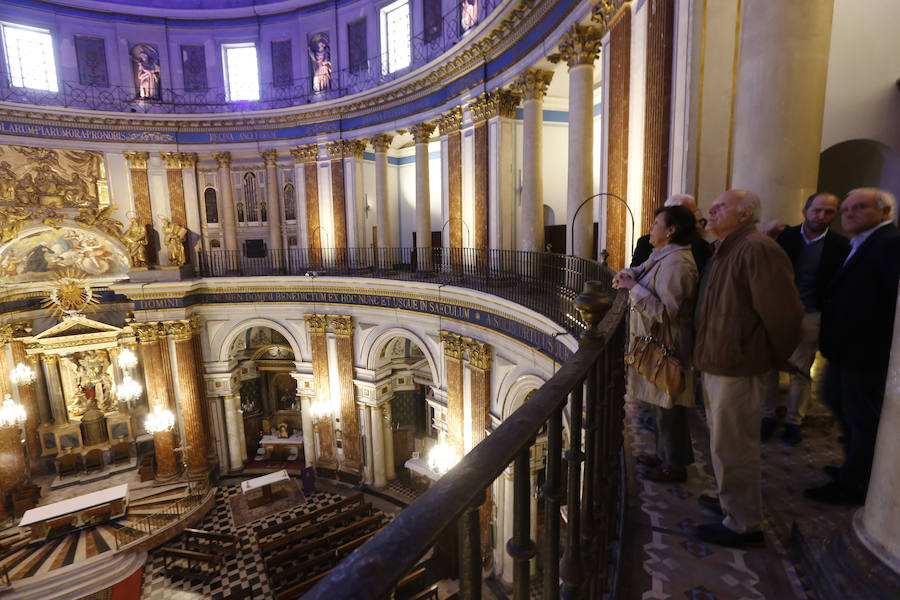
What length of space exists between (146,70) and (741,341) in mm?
20520

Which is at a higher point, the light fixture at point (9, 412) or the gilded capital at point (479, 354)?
the gilded capital at point (479, 354)

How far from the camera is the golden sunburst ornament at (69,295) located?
15.6 metres

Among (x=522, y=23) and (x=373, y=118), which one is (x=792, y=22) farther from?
(x=373, y=118)

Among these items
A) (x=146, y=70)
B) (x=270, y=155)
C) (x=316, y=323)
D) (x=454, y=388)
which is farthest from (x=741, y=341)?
(x=146, y=70)

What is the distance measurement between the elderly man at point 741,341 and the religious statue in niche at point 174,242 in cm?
1748

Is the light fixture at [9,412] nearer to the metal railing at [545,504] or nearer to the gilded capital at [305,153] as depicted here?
the gilded capital at [305,153]

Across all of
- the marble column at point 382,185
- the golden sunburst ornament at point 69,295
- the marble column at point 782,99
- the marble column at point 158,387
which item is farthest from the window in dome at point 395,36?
the golden sunburst ornament at point 69,295

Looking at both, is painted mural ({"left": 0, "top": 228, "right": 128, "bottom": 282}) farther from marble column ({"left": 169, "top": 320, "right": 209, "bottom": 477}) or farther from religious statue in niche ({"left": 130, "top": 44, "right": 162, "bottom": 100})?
religious statue in niche ({"left": 130, "top": 44, "right": 162, "bottom": 100})

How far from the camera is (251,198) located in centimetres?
1788

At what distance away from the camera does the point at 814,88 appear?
12.4ft

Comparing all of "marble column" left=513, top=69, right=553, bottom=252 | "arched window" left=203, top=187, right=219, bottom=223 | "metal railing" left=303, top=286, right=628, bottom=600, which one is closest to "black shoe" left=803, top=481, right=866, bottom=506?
"metal railing" left=303, top=286, right=628, bottom=600

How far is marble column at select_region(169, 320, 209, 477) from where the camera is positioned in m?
15.8

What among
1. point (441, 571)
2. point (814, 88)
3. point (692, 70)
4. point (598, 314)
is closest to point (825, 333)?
point (598, 314)

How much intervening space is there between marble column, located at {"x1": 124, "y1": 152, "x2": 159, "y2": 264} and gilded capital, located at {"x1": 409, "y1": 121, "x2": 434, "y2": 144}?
33.4 feet
